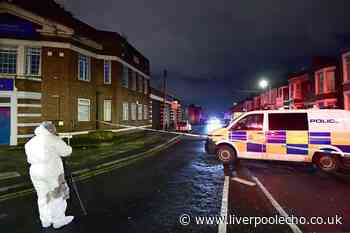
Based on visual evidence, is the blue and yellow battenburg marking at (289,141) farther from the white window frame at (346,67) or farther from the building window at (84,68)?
the white window frame at (346,67)

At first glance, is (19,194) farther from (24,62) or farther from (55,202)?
(24,62)

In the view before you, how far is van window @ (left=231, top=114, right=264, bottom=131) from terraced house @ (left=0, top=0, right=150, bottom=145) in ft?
41.8

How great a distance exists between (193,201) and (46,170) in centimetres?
321

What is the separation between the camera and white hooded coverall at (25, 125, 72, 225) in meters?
4.35

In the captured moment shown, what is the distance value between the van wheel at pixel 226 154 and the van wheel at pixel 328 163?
9.73 ft

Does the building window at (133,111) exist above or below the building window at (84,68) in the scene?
below

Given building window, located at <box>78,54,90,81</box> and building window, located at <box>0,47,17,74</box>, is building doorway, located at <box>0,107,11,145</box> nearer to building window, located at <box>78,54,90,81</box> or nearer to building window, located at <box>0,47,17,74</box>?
building window, located at <box>0,47,17,74</box>

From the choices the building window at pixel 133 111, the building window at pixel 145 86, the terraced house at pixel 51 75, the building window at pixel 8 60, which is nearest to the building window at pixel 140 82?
the building window at pixel 145 86

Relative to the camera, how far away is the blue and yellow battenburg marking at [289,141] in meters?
8.86

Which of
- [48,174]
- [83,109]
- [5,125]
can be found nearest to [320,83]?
[83,109]

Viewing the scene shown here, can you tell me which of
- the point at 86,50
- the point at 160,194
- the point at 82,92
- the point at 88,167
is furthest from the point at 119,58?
the point at 160,194

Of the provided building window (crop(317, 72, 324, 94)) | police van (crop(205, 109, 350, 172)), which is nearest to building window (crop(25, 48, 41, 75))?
police van (crop(205, 109, 350, 172))

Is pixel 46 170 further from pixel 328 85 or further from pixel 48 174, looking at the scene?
pixel 328 85

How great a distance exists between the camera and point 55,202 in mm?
4496
